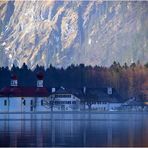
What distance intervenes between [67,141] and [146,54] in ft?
463

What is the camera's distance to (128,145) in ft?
121

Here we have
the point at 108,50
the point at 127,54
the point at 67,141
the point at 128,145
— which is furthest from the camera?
the point at 108,50

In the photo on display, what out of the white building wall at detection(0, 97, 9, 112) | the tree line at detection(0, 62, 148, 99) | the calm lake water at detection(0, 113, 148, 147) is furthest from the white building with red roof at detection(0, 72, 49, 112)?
the calm lake water at detection(0, 113, 148, 147)

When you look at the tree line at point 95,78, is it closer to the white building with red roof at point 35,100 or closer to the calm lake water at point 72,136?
the white building with red roof at point 35,100

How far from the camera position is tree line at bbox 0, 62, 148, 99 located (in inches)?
4464

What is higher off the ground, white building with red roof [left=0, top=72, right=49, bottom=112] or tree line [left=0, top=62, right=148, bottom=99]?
tree line [left=0, top=62, right=148, bottom=99]

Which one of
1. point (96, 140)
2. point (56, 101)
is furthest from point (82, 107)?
point (96, 140)

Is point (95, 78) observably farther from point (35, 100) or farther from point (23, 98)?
point (35, 100)

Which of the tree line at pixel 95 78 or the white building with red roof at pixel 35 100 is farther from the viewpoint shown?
the tree line at pixel 95 78

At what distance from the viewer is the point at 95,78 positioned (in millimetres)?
116875

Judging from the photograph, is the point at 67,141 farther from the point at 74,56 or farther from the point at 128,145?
the point at 74,56

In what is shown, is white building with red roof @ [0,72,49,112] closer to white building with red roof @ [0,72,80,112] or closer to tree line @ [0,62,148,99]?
→ white building with red roof @ [0,72,80,112]

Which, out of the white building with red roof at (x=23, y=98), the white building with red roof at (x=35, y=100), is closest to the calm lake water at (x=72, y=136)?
the white building with red roof at (x=35, y=100)

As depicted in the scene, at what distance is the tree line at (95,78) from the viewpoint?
113 m
